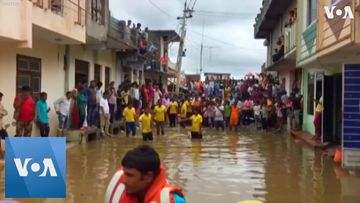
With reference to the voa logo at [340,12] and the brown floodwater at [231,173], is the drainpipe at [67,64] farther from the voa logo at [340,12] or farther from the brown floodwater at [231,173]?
the voa logo at [340,12]

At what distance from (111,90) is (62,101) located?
4.95 m

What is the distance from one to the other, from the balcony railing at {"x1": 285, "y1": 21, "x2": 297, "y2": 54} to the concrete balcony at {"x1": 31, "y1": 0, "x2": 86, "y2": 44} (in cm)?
952

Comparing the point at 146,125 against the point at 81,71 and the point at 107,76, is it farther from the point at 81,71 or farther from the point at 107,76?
the point at 107,76

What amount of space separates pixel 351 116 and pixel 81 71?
12630 millimetres

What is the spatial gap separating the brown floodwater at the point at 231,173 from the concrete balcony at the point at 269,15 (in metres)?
13.5

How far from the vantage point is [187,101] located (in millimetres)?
32438

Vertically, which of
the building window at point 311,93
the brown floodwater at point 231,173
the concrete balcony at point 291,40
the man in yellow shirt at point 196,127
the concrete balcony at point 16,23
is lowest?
the brown floodwater at point 231,173

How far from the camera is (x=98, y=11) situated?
23766 mm

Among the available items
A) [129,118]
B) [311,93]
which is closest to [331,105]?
[311,93]

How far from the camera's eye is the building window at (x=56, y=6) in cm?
1728

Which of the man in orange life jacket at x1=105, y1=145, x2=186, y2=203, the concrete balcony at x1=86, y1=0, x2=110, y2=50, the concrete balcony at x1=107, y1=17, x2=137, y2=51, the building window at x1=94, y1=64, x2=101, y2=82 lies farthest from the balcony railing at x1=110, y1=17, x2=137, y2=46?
the man in orange life jacket at x1=105, y1=145, x2=186, y2=203

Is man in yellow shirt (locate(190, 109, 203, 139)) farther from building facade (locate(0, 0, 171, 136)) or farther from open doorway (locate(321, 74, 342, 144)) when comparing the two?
open doorway (locate(321, 74, 342, 144))

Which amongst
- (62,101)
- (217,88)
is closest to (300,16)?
(62,101)

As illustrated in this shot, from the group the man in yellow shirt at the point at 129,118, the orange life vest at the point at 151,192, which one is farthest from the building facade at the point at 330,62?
the orange life vest at the point at 151,192
